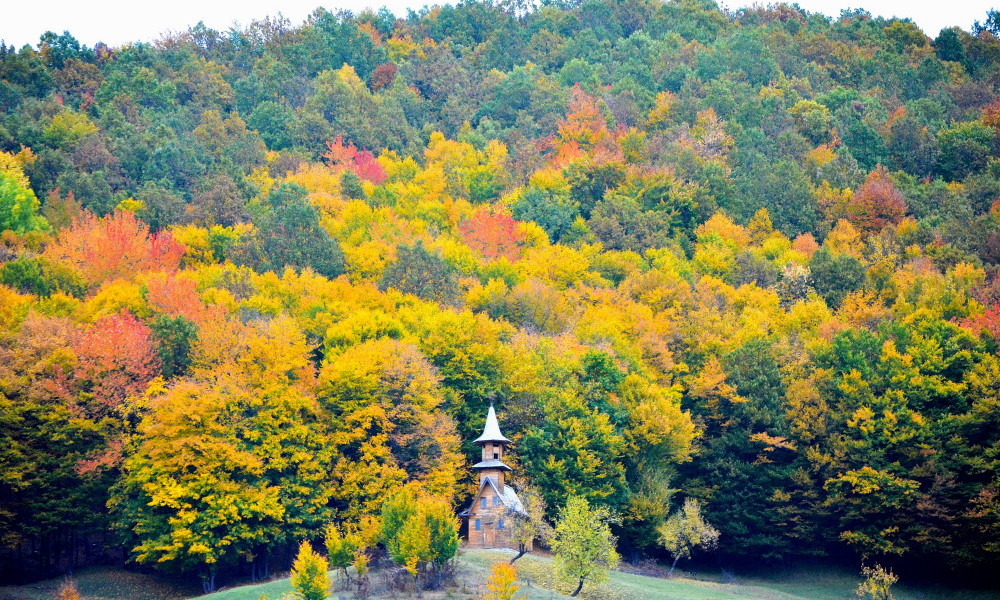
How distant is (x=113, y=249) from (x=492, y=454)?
36.4 m

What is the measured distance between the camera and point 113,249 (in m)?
76.7

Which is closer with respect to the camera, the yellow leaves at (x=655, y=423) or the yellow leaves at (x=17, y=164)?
the yellow leaves at (x=655, y=423)

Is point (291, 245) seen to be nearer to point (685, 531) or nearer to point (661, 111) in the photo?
point (685, 531)

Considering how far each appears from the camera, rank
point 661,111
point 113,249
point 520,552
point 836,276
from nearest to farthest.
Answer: point 520,552 < point 113,249 < point 836,276 < point 661,111

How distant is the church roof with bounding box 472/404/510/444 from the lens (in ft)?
187

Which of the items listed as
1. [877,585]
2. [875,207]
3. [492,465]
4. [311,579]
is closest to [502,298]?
[492,465]

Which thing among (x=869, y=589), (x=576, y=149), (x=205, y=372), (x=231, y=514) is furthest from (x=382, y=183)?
(x=869, y=589)

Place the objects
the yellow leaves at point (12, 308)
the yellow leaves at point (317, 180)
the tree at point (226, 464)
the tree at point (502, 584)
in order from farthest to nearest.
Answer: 1. the yellow leaves at point (317, 180)
2. the yellow leaves at point (12, 308)
3. the tree at point (226, 464)
4. the tree at point (502, 584)

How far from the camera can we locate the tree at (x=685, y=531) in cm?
5978

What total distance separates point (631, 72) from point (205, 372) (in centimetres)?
8548

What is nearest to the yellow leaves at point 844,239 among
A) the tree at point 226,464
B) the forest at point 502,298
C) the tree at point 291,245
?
the forest at point 502,298

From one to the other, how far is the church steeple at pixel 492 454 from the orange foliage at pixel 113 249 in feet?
102

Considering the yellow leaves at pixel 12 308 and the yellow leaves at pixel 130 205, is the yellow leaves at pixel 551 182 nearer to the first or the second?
the yellow leaves at pixel 130 205

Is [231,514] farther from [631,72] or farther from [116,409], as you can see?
[631,72]
